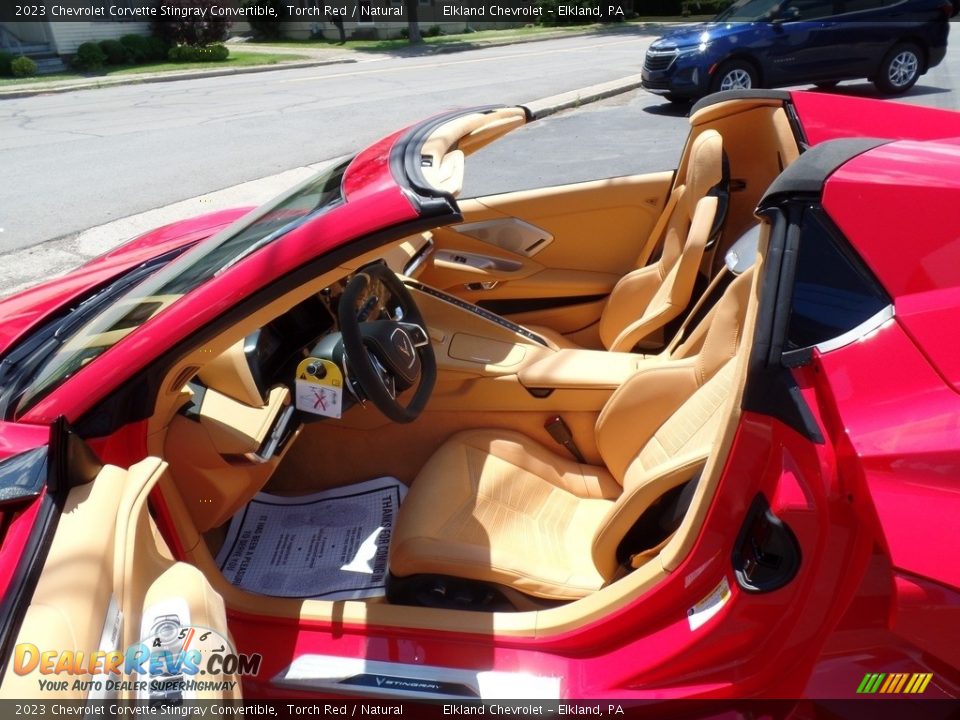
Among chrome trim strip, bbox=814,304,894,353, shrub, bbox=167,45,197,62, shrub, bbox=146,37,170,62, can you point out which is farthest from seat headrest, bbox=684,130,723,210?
shrub, bbox=146,37,170,62

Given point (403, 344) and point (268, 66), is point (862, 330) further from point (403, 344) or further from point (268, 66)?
point (268, 66)

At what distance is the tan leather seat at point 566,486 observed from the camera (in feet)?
6.01

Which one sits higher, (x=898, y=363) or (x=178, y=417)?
(x=898, y=363)

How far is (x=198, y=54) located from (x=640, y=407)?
21313 mm

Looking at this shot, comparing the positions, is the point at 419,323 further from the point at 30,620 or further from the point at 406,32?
the point at 406,32

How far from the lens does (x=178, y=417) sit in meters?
1.78

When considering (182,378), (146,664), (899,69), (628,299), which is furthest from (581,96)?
(146,664)

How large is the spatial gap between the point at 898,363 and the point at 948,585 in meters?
0.38

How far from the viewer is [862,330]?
132cm

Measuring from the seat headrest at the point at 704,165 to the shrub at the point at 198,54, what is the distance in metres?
Result: 19.7

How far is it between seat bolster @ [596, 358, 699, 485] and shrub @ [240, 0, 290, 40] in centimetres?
2946

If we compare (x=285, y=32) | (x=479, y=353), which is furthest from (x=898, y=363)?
(x=285, y=32)

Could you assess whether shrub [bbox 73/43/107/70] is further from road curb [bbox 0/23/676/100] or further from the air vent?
the air vent

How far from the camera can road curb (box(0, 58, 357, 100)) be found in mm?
14230
